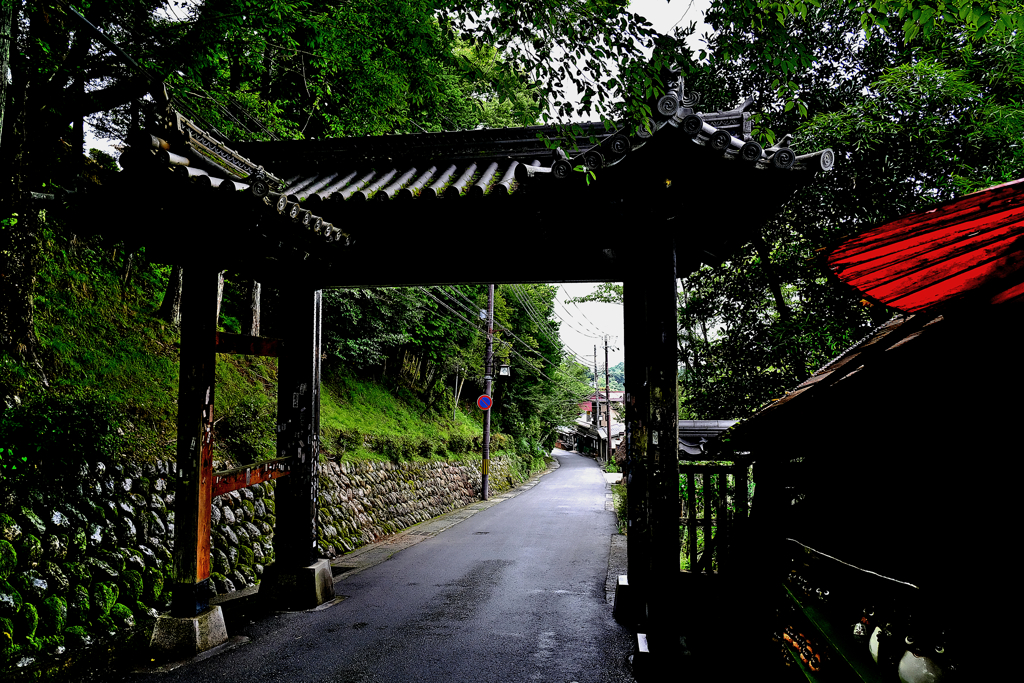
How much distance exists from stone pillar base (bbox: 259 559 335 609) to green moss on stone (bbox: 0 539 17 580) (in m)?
2.50

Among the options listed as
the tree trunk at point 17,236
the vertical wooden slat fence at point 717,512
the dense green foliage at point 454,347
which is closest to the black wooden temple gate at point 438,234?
the vertical wooden slat fence at point 717,512

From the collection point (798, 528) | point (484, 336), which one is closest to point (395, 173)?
point (798, 528)

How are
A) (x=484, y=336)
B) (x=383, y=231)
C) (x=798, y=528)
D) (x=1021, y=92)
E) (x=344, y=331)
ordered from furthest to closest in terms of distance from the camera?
(x=484, y=336), (x=344, y=331), (x=1021, y=92), (x=383, y=231), (x=798, y=528)

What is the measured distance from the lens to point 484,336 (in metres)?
26.1

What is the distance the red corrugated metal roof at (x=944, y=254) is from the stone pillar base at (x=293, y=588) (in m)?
6.77

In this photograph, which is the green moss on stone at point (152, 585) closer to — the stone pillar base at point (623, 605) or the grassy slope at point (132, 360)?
the grassy slope at point (132, 360)

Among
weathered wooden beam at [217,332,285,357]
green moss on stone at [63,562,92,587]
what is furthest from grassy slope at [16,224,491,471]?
weathered wooden beam at [217,332,285,357]

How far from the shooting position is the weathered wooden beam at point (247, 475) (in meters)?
5.71

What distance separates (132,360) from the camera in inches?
391

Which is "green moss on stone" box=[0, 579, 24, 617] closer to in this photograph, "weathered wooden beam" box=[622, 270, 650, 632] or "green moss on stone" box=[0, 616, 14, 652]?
"green moss on stone" box=[0, 616, 14, 652]

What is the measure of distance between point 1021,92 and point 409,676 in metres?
10.7

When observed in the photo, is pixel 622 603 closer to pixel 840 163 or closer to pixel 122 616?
pixel 122 616

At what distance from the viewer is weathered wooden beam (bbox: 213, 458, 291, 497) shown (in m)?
5.71

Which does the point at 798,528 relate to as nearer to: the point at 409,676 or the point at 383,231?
the point at 409,676
